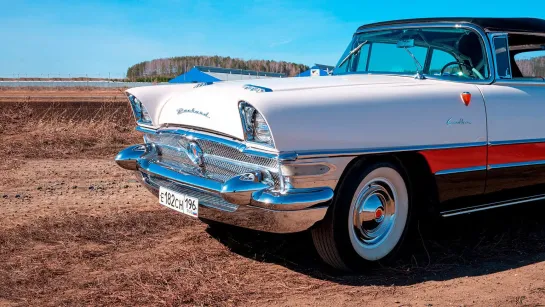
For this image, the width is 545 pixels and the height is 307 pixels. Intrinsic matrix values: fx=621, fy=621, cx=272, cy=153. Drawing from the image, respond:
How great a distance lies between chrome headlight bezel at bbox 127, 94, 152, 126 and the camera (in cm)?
457

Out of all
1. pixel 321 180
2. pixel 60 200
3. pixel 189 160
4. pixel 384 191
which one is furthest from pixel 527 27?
pixel 60 200

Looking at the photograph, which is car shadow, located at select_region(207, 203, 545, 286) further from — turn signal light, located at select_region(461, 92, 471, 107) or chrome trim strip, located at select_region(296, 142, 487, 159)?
turn signal light, located at select_region(461, 92, 471, 107)

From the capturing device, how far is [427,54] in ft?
15.8

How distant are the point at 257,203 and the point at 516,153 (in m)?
2.11

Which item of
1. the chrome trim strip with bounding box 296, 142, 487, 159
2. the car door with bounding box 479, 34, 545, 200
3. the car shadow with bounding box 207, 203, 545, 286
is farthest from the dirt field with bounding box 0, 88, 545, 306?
the chrome trim strip with bounding box 296, 142, 487, 159

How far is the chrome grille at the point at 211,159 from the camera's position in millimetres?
3602

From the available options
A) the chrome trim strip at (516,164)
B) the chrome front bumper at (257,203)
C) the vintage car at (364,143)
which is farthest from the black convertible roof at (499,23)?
the chrome front bumper at (257,203)

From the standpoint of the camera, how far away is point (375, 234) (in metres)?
3.97

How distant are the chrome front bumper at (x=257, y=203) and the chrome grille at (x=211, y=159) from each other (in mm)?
72

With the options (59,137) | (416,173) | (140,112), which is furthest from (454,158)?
(59,137)

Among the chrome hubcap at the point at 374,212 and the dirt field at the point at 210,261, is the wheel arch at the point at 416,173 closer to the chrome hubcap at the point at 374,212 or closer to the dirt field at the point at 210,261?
the chrome hubcap at the point at 374,212

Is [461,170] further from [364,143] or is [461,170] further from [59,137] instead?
[59,137]

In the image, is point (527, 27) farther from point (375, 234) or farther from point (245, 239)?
point (245, 239)

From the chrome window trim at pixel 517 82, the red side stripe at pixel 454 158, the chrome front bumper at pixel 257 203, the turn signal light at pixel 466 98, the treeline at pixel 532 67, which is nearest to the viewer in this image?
the chrome front bumper at pixel 257 203
